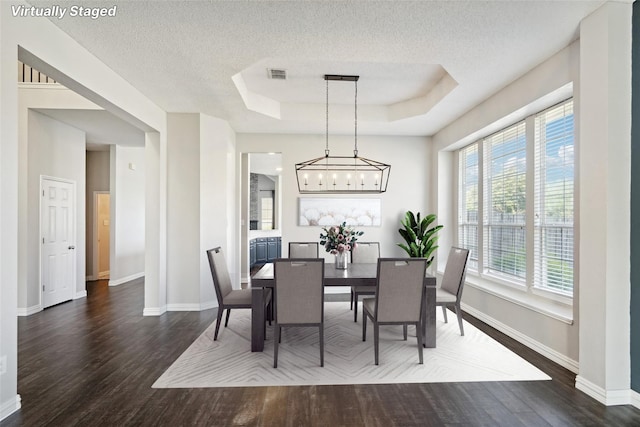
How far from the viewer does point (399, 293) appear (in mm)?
3062

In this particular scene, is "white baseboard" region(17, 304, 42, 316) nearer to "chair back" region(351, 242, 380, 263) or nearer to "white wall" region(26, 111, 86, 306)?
"white wall" region(26, 111, 86, 306)

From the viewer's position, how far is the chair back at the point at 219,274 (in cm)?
353

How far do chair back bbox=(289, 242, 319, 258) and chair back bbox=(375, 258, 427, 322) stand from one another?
1.85 m

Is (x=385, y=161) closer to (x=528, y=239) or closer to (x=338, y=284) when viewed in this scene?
(x=528, y=239)

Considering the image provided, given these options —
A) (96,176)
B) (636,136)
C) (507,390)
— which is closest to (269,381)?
(507,390)

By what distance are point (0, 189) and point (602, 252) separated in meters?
4.05

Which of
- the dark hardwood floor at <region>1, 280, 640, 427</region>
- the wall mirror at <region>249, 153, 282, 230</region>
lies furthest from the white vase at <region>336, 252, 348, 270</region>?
the wall mirror at <region>249, 153, 282, 230</region>

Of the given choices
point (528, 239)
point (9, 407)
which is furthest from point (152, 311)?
point (528, 239)

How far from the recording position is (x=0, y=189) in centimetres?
216

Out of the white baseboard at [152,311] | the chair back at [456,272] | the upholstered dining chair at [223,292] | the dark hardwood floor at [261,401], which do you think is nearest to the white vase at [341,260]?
the upholstered dining chair at [223,292]

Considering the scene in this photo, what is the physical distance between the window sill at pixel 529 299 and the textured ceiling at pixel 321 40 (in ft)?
7.73

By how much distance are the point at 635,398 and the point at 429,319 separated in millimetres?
1543

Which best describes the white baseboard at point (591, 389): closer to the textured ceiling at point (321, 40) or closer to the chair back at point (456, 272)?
the chair back at point (456, 272)

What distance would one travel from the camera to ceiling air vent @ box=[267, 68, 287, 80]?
4047mm
